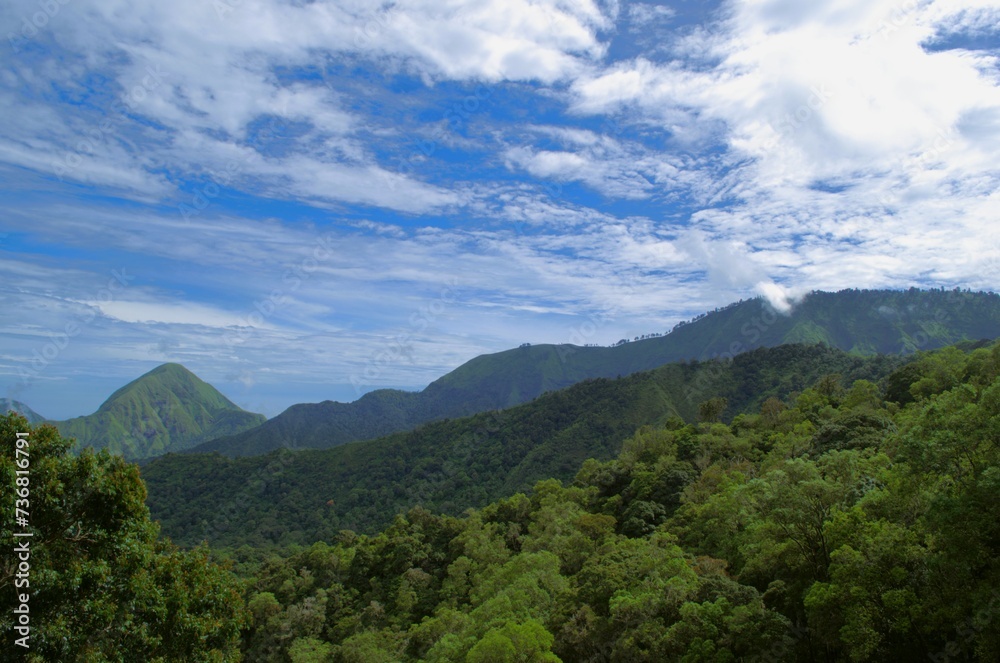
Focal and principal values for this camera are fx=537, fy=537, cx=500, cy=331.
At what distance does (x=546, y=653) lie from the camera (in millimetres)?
21328

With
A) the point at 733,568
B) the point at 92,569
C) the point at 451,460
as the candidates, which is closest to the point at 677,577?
the point at 733,568

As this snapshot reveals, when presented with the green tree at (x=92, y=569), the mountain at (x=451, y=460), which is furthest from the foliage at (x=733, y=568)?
the mountain at (x=451, y=460)

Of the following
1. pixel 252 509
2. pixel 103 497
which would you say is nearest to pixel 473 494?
pixel 252 509

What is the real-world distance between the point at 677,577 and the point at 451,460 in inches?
4997

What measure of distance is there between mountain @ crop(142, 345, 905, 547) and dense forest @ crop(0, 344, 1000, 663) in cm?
7892

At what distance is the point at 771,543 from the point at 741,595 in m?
2.84

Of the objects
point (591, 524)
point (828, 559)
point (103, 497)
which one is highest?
point (103, 497)

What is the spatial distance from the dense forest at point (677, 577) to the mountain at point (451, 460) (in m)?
78.9

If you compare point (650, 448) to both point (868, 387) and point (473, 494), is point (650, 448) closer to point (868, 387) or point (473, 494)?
point (868, 387)

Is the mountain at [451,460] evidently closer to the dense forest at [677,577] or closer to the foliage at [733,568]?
the foliage at [733,568]

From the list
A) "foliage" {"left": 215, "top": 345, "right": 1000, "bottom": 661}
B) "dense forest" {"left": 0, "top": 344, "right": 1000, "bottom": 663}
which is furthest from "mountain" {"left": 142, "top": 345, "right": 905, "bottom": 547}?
"dense forest" {"left": 0, "top": 344, "right": 1000, "bottom": 663}

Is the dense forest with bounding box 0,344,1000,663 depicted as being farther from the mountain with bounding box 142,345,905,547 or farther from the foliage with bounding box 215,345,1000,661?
the mountain with bounding box 142,345,905,547

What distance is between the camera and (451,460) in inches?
5797

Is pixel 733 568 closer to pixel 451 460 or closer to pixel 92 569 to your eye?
pixel 92 569
